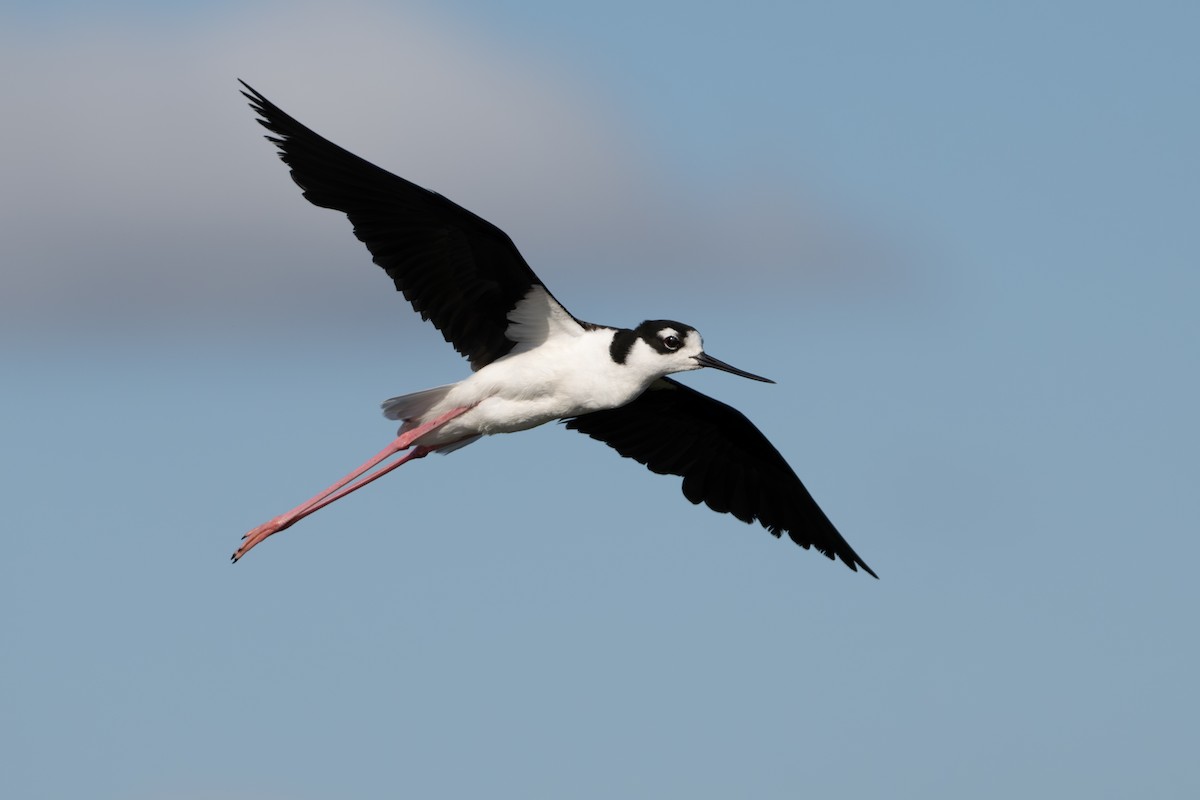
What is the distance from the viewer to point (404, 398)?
14.1 meters

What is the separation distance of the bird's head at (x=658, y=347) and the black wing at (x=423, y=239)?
2.61ft

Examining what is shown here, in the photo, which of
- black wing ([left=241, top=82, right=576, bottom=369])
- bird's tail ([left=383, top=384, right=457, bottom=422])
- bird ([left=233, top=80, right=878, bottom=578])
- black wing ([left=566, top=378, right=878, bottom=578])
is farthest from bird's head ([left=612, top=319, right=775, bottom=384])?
black wing ([left=566, top=378, right=878, bottom=578])

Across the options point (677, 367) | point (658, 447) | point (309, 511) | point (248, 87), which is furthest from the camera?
point (658, 447)

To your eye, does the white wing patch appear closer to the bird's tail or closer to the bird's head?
the bird's head

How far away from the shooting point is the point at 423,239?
13.5 metres

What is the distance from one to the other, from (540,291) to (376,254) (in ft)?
3.86

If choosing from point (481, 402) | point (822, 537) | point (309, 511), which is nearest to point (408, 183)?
point (481, 402)

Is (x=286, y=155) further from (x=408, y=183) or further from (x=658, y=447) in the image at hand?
(x=658, y=447)

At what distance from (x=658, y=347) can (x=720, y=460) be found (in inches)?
126

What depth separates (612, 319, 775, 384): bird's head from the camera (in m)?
13.5

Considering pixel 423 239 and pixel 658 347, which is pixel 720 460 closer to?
pixel 658 347

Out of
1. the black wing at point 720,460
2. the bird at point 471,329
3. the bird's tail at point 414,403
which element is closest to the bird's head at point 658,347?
the bird at point 471,329

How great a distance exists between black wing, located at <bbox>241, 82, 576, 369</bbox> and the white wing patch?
6 centimetres

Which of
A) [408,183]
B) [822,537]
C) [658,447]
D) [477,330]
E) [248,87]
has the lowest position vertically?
[822,537]
